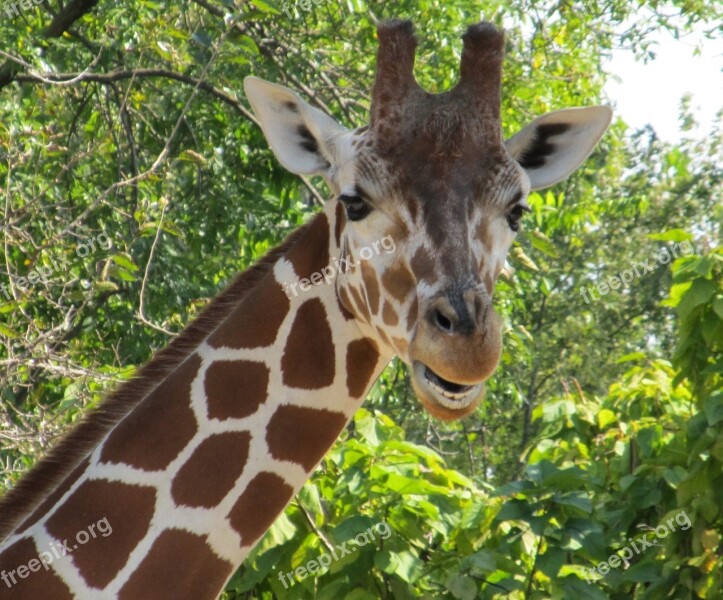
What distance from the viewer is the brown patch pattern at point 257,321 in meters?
3.49

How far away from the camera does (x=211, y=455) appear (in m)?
3.35

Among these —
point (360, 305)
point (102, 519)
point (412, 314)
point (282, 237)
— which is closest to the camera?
point (412, 314)

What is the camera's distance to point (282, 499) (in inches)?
133

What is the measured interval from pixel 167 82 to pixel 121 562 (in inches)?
218

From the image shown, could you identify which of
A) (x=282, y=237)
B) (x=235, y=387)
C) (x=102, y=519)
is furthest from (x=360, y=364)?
(x=282, y=237)

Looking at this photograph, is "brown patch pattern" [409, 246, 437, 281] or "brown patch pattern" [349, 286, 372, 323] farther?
"brown patch pattern" [349, 286, 372, 323]

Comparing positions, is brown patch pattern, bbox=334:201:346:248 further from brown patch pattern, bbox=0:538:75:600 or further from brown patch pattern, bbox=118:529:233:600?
brown patch pattern, bbox=0:538:75:600

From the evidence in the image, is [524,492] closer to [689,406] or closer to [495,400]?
[689,406]

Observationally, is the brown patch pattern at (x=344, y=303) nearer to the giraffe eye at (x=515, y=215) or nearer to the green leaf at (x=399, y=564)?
the giraffe eye at (x=515, y=215)

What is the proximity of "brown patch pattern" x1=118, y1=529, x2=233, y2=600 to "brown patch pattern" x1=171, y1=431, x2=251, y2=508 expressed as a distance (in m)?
0.11

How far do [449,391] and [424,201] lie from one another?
607 millimetres

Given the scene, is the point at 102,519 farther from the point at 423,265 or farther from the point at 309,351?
the point at 423,265

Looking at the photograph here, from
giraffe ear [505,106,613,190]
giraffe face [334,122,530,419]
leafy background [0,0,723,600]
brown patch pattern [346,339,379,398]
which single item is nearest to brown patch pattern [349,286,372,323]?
giraffe face [334,122,530,419]

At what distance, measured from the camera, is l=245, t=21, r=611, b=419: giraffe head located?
118 inches
